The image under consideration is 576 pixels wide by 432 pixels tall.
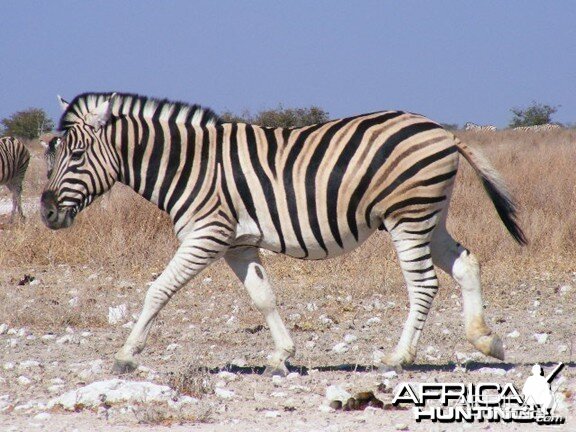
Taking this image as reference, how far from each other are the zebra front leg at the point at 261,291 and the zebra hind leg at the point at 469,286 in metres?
1.19

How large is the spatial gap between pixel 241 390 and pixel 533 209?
832 centimetres

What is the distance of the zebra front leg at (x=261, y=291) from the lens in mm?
6586

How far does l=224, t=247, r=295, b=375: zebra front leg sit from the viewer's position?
6.59m

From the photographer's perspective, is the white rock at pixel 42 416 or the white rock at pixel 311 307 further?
the white rock at pixel 311 307

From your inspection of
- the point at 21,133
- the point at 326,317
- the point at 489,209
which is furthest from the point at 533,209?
the point at 21,133

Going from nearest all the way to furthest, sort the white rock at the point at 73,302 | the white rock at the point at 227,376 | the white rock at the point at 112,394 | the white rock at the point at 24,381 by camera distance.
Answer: the white rock at the point at 112,394
the white rock at the point at 24,381
the white rock at the point at 227,376
the white rock at the point at 73,302

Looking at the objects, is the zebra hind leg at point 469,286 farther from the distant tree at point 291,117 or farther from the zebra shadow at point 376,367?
the distant tree at point 291,117

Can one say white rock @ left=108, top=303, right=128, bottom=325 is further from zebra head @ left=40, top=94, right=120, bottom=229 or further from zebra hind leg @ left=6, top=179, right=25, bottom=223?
zebra hind leg @ left=6, top=179, right=25, bottom=223

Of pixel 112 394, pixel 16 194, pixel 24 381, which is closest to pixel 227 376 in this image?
pixel 112 394

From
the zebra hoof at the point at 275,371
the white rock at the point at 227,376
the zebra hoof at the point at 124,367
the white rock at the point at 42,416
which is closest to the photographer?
the white rock at the point at 42,416

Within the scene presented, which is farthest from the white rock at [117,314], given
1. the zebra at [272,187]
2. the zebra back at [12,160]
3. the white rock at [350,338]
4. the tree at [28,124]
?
the tree at [28,124]

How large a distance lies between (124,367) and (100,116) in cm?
175

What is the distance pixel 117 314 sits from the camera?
855cm

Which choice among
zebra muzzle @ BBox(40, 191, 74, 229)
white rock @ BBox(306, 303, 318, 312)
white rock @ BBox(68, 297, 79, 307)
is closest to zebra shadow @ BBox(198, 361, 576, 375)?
zebra muzzle @ BBox(40, 191, 74, 229)
